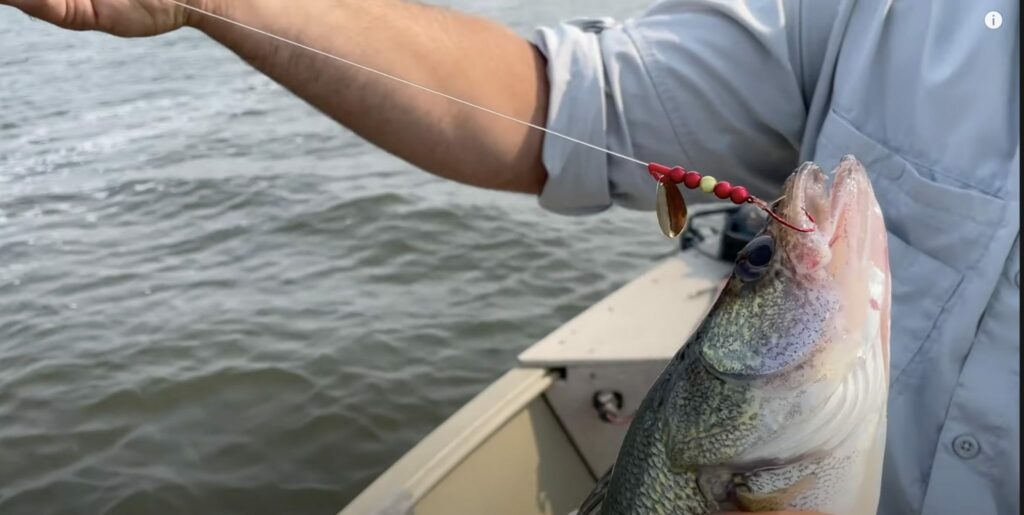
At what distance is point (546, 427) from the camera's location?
2.91 m

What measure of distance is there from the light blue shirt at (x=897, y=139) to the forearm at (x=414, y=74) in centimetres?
7

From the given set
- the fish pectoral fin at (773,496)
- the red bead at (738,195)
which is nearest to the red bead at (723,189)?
the red bead at (738,195)

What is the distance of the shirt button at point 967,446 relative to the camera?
146 cm

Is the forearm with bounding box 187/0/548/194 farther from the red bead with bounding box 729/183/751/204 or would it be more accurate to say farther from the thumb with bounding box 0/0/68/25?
the red bead with bounding box 729/183/751/204

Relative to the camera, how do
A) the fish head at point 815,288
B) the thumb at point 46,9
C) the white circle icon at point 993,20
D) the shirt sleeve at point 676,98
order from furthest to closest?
the shirt sleeve at point 676,98, the white circle icon at point 993,20, the thumb at point 46,9, the fish head at point 815,288

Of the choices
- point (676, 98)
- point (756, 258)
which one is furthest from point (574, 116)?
point (756, 258)

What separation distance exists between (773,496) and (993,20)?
0.84 metres

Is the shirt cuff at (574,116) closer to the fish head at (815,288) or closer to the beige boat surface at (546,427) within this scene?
the fish head at (815,288)

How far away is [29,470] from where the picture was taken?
3922 millimetres

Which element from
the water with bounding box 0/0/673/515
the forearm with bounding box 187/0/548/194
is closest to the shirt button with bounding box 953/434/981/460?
the forearm with bounding box 187/0/548/194

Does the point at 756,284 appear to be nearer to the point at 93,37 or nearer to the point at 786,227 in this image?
the point at 786,227

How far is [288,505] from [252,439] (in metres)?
0.49

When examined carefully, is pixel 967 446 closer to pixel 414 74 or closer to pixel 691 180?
pixel 691 180

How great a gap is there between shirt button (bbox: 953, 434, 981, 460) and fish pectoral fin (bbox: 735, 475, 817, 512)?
1.30 ft
